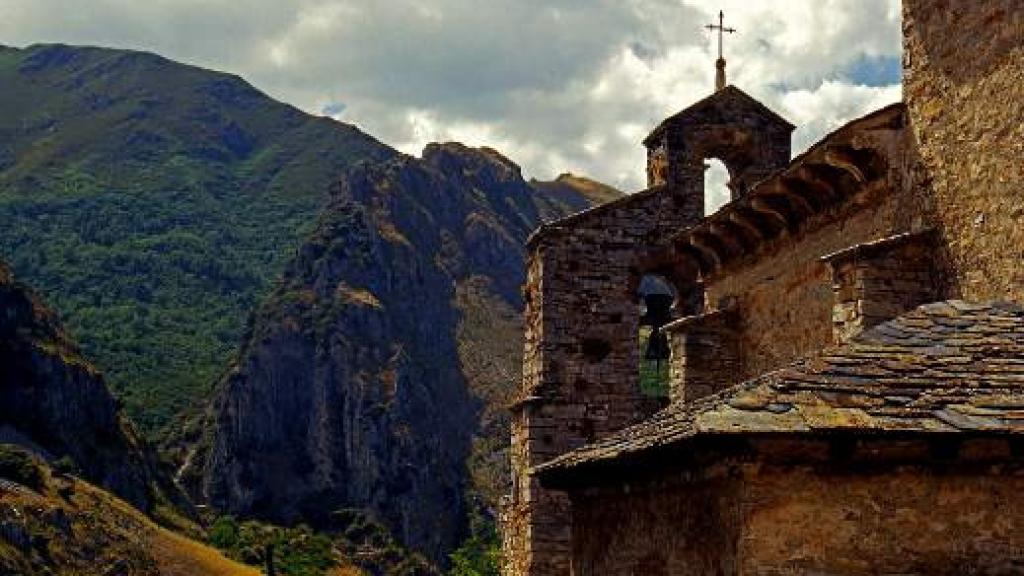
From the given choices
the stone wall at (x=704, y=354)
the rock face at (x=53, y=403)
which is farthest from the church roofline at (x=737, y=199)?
the rock face at (x=53, y=403)

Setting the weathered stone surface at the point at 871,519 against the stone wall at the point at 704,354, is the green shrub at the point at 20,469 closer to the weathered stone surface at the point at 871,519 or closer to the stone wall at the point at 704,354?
the stone wall at the point at 704,354

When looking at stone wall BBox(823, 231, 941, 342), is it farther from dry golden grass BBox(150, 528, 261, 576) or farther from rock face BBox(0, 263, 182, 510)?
rock face BBox(0, 263, 182, 510)

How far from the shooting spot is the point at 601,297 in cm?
2069

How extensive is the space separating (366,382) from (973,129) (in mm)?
98525

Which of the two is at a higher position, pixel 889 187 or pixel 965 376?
pixel 889 187

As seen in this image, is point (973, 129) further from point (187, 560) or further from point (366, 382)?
point (366, 382)

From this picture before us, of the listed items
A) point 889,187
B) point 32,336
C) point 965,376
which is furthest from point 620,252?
point 32,336

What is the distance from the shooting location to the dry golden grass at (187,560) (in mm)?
66312

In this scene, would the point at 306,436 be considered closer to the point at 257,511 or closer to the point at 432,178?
the point at 257,511

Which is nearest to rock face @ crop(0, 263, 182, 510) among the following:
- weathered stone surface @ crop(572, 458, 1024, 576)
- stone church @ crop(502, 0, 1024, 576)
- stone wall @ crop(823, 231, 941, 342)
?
stone church @ crop(502, 0, 1024, 576)

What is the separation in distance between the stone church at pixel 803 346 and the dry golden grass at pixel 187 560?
45.8 m

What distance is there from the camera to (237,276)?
137 meters

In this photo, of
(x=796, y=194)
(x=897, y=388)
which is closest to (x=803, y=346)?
(x=796, y=194)

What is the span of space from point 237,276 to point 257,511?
33.8 m
